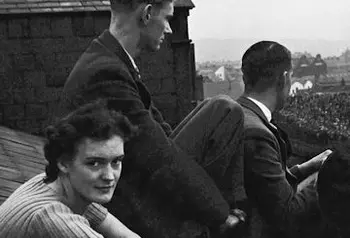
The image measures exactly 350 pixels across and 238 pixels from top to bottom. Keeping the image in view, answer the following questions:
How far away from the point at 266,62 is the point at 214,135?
2.10ft

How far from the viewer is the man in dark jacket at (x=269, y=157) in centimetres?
334

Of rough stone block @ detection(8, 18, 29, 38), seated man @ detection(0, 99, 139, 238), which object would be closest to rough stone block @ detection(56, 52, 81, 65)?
rough stone block @ detection(8, 18, 29, 38)

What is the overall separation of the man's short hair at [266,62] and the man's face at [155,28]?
603 mm

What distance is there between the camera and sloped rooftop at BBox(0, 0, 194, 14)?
10.7 meters

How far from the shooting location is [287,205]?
336cm

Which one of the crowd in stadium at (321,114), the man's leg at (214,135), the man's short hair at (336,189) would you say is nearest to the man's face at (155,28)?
the man's leg at (214,135)

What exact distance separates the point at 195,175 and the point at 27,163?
4.91 m

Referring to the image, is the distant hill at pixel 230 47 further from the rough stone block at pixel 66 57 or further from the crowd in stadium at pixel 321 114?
the rough stone block at pixel 66 57

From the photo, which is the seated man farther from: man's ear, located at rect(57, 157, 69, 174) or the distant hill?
the distant hill

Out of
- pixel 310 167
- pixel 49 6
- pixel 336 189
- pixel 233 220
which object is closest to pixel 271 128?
pixel 310 167

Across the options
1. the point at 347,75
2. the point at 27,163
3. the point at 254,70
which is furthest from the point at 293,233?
the point at 347,75

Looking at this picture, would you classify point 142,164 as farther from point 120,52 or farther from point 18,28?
point 18,28

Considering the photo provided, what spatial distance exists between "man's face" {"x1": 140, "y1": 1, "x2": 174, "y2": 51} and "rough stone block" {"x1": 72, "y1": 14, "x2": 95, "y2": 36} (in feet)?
26.3

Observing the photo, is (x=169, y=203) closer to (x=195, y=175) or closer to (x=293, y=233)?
(x=195, y=175)
